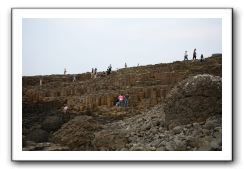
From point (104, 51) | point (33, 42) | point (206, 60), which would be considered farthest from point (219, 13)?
point (33, 42)

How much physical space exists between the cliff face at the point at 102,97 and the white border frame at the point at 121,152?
0.25ft

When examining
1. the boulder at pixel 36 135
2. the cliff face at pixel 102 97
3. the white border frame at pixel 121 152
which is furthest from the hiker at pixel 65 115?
the white border frame at pixel 121 152

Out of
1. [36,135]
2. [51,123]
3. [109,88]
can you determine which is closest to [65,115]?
[51,123]

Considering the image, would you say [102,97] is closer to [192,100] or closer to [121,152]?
[121,152]

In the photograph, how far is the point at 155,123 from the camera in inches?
380

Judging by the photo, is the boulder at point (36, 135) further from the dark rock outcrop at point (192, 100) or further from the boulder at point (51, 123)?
the dark rock outcrop at point (192, 100)

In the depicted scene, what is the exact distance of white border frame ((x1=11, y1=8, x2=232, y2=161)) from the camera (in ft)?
→ 30.5

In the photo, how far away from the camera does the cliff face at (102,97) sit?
30.9 feet

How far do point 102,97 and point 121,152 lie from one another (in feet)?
2.22

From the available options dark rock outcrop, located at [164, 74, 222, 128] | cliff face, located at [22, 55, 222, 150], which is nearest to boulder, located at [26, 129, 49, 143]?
cliff face, located at [22, 55, 222, 150]

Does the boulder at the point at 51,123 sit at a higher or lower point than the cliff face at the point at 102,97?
lower

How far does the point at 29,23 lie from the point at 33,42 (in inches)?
8.1

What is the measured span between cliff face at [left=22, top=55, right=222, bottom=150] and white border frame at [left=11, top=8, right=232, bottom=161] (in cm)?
8

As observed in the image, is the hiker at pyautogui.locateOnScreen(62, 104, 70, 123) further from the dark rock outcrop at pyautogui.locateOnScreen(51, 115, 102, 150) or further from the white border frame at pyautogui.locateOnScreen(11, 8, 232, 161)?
the white border frame at pyautogui.locateOnScreen(11, 8, 232, 161)
